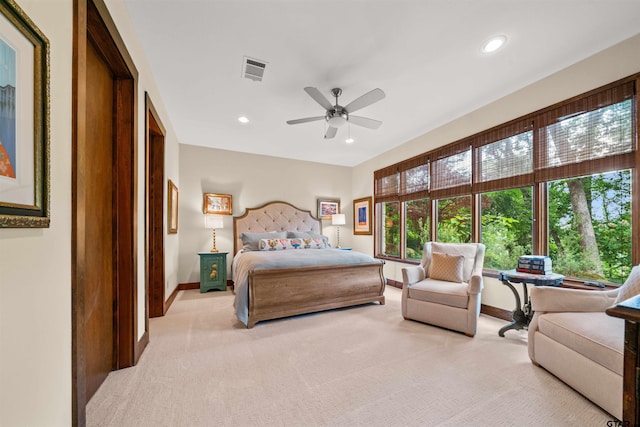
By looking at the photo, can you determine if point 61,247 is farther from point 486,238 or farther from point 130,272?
point 486,238

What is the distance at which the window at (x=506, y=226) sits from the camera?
10.1 ft

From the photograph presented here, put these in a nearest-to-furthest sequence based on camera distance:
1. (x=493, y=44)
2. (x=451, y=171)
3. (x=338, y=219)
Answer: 1. (x=493, y=44)
2. (x=451, y=171)
3. (x=338, y=219)

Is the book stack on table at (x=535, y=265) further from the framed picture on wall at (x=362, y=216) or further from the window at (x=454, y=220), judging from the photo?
the framed picture on wall at (x=362, y=216)

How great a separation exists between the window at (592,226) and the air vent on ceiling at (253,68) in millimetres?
3459

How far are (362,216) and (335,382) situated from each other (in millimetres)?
4475

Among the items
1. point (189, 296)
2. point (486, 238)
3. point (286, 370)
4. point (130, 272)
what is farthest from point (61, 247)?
point (486, 238)

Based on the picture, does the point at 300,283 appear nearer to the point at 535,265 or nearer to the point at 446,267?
the point at 446,267

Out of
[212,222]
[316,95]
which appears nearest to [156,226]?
[212,222]

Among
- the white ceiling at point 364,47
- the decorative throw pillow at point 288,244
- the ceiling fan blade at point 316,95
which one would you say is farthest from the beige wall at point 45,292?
the decorative throw pillow at point 288,244

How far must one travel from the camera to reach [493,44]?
2.26 m

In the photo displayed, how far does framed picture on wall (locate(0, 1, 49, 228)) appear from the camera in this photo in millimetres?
749

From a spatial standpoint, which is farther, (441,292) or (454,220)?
(454,220)

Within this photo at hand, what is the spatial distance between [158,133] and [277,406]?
3.19m

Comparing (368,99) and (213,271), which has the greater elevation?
(368,99)
